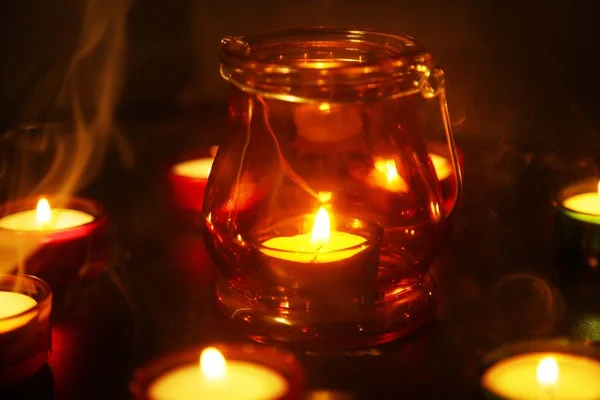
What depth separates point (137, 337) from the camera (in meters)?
0.85

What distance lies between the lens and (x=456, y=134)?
1.48m

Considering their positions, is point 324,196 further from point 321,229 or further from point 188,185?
point 188,185

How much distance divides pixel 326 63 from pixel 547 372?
349 mm

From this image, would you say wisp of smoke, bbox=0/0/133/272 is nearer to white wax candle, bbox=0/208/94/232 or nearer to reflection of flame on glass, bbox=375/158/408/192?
white wax candle, bbox=0/208/94/232

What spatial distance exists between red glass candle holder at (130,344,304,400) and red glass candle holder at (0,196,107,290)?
262 mm

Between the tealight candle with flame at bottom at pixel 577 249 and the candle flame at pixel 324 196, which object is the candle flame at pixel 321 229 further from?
the tealight candle with flame at bottom at pixel 577 249

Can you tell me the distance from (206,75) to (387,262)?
30.5 inches

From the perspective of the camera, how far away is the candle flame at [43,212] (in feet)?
3.30

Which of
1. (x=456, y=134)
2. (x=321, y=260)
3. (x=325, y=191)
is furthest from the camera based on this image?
(x=456, y=134)

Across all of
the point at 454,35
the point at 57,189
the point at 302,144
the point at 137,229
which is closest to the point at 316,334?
the point at 302,144

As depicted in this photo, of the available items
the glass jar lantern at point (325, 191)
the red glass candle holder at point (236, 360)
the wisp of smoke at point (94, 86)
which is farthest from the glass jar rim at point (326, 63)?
the wisp of smoke at point (94, 86)

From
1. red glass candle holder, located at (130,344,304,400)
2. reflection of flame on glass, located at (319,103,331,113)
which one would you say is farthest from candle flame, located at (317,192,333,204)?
red glass candle holder, located at (130,344,304,400)

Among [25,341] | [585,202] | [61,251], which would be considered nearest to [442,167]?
[585,202]

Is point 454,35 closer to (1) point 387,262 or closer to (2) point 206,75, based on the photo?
(2) point 206,75
